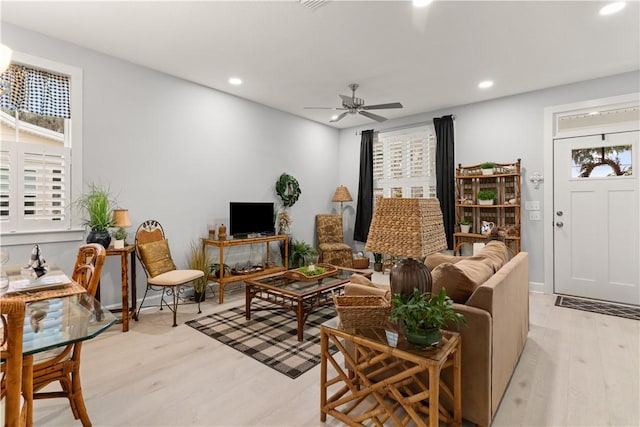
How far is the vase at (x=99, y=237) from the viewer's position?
299cm

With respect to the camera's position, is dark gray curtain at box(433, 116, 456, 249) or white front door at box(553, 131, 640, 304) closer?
white front door at box(553, 131, 640, 304)

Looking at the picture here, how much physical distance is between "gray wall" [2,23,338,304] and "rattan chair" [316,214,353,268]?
587 millimetres

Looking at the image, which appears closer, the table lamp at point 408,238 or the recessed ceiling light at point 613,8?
the table lamp at point 408,238

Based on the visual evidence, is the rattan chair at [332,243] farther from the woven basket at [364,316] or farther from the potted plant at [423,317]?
the potted plant at [423,317]

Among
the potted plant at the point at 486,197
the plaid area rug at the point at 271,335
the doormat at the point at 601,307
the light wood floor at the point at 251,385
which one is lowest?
the light wood floor at the point at 251,385

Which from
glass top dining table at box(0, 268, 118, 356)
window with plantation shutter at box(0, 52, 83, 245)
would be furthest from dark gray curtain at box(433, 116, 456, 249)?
window with plantation shutter at box(0, 52, 83, 245)

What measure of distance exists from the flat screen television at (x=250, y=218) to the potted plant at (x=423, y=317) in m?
3.24

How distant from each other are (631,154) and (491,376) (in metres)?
3.86

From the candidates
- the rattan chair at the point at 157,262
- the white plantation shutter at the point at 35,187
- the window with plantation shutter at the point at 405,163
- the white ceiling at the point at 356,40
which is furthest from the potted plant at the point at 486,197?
the white plantation shutter at the point at 35,187

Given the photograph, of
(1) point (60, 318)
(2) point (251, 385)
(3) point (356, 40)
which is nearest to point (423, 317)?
(2) point (251, 385)

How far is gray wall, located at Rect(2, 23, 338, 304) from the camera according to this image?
3281 mm

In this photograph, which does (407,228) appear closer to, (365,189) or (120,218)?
(120,218)

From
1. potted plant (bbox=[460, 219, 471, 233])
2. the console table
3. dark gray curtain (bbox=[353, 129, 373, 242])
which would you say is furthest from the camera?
dark gray curtain (bbox=[353, 129, 373, 242])

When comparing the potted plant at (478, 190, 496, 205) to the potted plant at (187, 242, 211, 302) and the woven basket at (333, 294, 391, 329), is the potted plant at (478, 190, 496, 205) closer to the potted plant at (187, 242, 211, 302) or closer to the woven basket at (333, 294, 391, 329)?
the woven basket at (333, 294, 391, 329)
